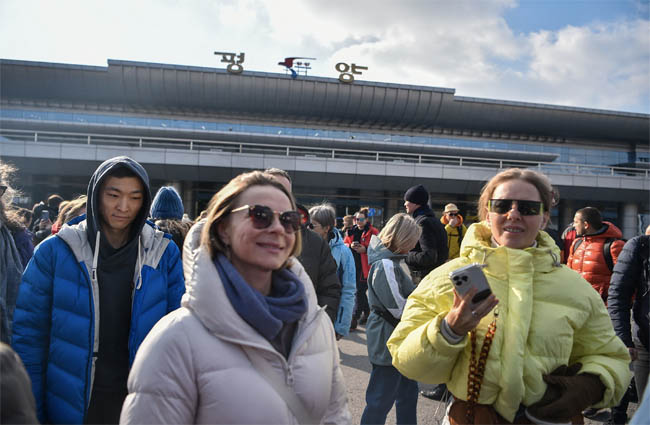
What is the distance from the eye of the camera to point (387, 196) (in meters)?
24.0

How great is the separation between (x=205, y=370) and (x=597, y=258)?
5.70 metres

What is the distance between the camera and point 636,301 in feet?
12.0

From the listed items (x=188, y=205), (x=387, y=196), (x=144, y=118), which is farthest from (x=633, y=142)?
(x=144, y=118)

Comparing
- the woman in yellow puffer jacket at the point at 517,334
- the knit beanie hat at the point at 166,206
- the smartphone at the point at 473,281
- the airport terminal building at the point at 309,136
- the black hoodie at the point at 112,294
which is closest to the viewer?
the smartphone at the point at 473,281

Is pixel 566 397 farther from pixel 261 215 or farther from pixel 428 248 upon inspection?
pixel 428 248

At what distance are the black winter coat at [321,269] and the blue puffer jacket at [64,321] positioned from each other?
1514 mm

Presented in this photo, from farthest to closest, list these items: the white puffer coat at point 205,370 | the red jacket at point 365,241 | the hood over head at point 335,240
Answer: the red jacket at point 365,241 → the hood over head at point 335,240 → the white puffer coat at point 205,370

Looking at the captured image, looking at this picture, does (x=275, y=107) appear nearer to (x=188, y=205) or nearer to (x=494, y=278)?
(x=188, y=205)

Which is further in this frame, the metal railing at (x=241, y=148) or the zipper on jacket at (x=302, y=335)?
the metal railing at (x=241, y=148)

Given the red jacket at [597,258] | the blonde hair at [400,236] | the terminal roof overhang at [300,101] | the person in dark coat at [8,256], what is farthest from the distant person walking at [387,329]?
the terminal roof overhang at [300,101]

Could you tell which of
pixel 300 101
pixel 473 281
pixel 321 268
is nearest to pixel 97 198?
pixel 321 268

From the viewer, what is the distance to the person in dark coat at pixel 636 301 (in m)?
3.48

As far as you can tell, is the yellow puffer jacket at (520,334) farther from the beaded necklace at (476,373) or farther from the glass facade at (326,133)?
the glass facade at (326,133)

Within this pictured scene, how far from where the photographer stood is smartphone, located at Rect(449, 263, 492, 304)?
6.06 ft
